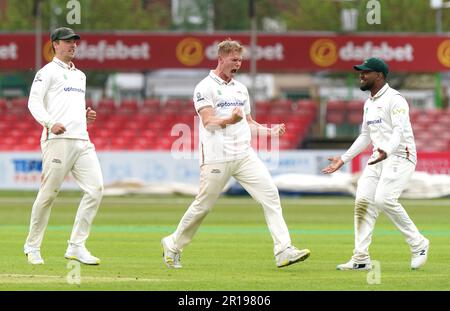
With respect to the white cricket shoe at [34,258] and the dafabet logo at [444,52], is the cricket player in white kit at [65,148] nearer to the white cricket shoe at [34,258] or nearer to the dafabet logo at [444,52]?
the white cricket shoe at [34,258]

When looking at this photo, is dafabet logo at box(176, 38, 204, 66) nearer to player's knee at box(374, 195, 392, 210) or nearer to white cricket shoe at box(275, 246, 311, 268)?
player's knee at box(374, 195, 392, 210)

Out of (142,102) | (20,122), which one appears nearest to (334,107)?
(142,102)

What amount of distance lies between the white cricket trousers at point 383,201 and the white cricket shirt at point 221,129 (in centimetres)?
127

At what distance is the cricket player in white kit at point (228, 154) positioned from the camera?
1214cm

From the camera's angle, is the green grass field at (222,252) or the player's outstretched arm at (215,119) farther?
the player's outstretched arm at (215,119)

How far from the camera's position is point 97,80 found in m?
59.2

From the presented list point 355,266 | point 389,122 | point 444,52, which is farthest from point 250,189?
point 444,52

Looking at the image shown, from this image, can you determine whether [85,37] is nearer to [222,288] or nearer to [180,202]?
[180,202]

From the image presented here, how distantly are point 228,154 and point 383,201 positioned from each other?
1.57 meters

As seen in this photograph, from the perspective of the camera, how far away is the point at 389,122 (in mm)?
12398

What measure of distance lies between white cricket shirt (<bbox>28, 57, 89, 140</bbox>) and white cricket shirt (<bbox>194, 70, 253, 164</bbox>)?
4.11 feet

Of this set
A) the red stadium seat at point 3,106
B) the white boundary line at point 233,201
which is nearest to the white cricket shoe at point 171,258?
the white boundary line at point 233,201

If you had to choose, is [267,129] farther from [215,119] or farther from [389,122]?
[389,122]
